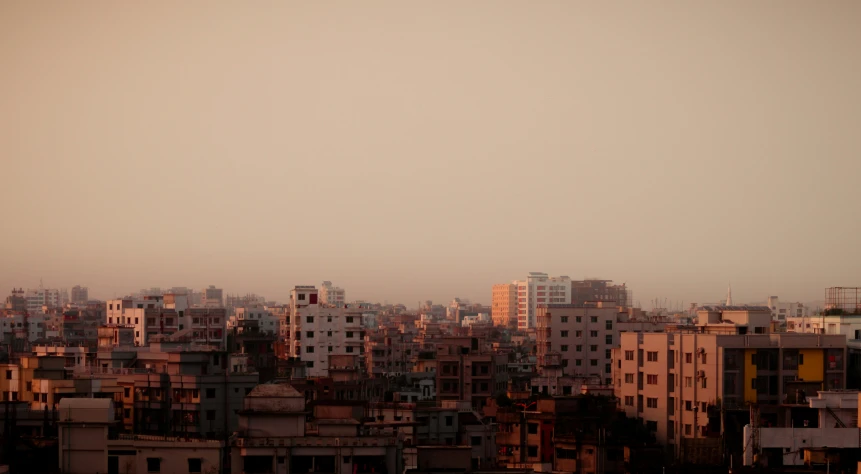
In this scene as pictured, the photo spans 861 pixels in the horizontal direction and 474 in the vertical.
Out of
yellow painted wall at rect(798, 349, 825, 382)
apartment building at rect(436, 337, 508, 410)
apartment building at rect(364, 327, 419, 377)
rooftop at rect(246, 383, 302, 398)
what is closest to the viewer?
rooftop at rect(246, 383, 302, 398)

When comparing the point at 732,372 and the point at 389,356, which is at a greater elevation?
the point at 732,372

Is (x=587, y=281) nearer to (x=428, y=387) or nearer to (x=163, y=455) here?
(x=428, y=387)

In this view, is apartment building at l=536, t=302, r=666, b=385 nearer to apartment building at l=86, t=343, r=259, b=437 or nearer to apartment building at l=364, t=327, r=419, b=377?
apartment building at l=364, t=327, r=419, b=377

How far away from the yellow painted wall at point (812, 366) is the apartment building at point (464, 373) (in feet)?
68.1

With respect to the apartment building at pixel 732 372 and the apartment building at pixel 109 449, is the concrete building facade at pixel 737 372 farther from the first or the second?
the apartment building at pixel 109 449

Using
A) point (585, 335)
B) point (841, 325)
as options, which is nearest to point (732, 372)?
point (841, 325)

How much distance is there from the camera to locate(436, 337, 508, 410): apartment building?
219ft

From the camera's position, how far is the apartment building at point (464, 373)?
66.7 metres

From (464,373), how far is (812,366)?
22205 millimetres

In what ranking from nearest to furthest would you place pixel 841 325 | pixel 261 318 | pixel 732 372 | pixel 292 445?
1. pixel 292 445
2. pixel 732 372
3. pixel 841 325
4. pixel 261 318

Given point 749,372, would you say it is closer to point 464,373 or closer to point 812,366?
point 812,366

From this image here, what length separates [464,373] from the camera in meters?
67.1

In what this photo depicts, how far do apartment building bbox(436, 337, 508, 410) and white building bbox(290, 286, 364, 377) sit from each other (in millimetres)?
7099

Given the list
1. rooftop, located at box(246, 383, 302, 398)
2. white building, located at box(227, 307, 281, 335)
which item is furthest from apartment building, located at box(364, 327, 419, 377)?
rooftop, located at box(246, 383, 302, 398)
